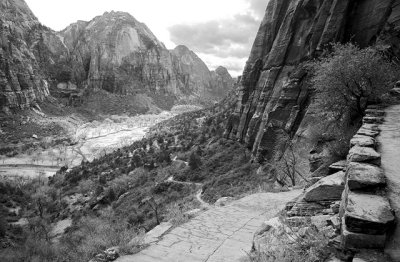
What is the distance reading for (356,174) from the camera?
6.18 meters

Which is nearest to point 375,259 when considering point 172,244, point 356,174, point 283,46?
point 356,174

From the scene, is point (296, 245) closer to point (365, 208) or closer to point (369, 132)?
point (365, 208)

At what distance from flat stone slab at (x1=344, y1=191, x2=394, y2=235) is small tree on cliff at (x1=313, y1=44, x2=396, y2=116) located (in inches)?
487

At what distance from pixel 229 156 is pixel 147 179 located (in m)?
17.3

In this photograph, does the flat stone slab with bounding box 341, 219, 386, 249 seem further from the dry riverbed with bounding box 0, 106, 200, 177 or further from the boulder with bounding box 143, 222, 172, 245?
the dry riverbed with bounding box 0, 106, 200, 177

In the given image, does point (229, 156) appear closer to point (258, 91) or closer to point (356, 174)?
point (258, 91)

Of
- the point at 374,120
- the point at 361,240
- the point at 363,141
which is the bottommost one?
the point at 361,240

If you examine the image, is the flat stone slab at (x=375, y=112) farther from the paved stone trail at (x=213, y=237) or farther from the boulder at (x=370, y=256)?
the boulder at (x=370, y=256)

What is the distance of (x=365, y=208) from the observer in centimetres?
516

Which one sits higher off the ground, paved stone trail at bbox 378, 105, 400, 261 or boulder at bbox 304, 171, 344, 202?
paved stone trail at bbox 378, 105, 400, 261

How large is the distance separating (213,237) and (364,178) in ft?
16.2

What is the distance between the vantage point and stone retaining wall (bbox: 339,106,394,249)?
4.86 metres

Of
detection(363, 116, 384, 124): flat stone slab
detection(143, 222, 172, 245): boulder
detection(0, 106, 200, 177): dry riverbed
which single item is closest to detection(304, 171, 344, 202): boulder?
detection(143, 222, 172, 245): boulder

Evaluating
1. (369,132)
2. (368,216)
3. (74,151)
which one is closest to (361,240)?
(368,216)
